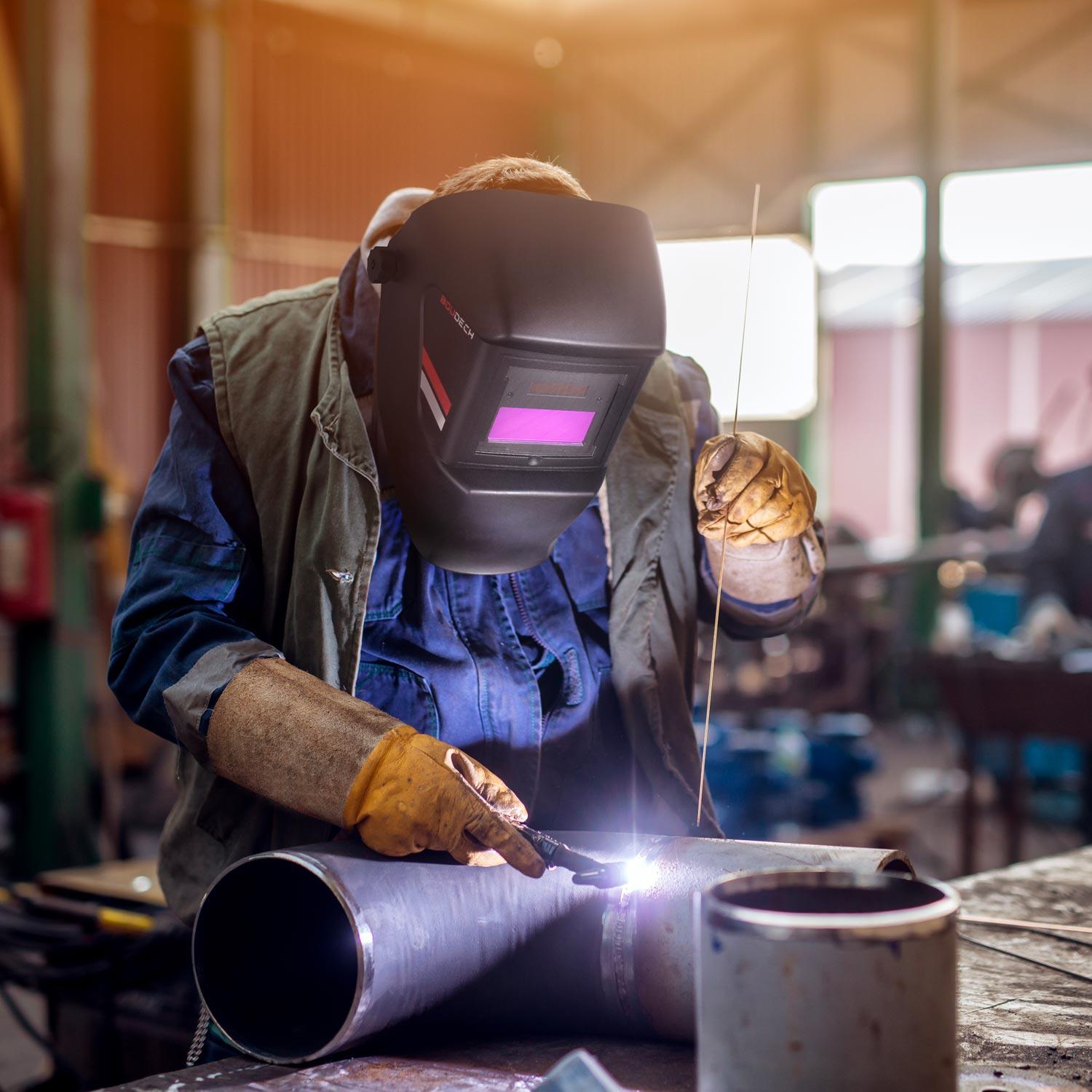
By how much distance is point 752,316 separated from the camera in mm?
5215

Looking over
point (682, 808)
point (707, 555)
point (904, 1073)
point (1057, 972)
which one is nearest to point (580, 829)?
point (682, 808)

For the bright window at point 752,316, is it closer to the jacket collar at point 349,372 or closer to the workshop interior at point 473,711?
the workshop interior at point 473,711

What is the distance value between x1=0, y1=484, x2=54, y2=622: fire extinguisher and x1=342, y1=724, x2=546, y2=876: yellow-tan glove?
3.31m

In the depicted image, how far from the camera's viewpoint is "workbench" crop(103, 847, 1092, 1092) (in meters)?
0.99

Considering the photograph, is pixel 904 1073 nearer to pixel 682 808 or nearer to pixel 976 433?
pixel 682 808

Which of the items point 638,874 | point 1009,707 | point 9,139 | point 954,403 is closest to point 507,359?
point 638,874

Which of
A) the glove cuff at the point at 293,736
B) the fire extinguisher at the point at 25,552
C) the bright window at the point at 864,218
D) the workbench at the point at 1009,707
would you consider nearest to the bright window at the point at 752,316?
the workbench at the point at 1009,707

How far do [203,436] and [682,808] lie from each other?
67cm

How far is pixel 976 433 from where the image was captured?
44.3 ft

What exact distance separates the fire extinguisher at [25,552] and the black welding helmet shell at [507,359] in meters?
3.09

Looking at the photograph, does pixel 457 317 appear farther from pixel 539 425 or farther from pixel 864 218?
pixel 864 218

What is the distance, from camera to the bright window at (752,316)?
479 centimetres

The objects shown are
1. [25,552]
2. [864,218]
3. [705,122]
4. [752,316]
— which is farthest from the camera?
[864,218]

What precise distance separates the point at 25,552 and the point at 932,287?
215 inches
